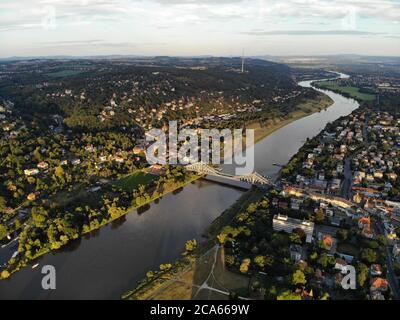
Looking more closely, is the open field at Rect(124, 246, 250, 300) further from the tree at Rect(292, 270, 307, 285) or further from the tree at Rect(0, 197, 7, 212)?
the tree at Rect(0, 197, 7, 212)

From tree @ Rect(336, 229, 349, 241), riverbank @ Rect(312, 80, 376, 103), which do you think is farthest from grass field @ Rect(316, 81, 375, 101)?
tree @ Rect(336, 229, 349, 241)

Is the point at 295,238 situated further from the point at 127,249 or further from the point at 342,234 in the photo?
the point at 127,249

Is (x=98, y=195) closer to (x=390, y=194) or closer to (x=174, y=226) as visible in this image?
(x=174, y=226)

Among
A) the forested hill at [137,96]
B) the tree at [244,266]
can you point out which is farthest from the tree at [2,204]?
the forested hill at [137,96]

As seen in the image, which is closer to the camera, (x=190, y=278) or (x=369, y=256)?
(x=190, y=278)

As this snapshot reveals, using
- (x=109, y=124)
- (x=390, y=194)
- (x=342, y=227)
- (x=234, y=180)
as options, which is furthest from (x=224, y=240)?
(x=109, y=124)

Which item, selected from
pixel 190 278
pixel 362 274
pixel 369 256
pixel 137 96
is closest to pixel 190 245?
pixel 190 278
